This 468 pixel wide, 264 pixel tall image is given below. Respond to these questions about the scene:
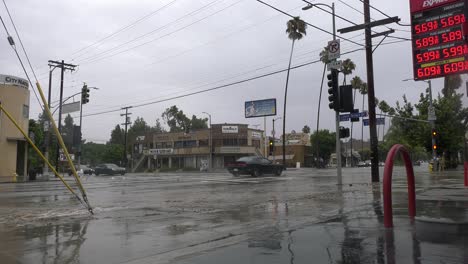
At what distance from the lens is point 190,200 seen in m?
14.6

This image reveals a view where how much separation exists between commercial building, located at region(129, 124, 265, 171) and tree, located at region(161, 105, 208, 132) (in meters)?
22.8

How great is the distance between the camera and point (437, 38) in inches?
526

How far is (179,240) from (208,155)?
7125cm

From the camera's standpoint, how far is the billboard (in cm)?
7000

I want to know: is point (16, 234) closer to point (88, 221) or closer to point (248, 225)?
point (88, 221)

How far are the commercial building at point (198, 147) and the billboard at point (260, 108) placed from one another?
497 cm

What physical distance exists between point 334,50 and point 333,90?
2.10 meters

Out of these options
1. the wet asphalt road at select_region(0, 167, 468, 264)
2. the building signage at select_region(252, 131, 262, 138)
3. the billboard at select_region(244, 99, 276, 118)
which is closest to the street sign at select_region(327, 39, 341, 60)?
the wet asphalt road at select_region(0, 167, 468, 264)

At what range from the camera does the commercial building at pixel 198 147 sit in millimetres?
76812

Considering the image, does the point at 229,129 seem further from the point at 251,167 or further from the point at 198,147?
the point at 251,167

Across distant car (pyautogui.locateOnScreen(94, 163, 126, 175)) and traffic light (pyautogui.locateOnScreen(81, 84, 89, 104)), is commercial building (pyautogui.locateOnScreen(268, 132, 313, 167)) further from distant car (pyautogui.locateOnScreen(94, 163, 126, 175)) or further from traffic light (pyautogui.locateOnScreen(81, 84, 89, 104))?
traffic light (pyautogui.locateOnScreen(81, 84, 89, 104))

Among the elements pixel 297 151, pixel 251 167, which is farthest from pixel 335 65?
pixel 297 151

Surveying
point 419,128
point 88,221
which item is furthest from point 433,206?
point 419,128

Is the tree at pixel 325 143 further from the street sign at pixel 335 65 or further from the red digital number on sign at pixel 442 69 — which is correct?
the red digital number on sign at pixel 442 69
